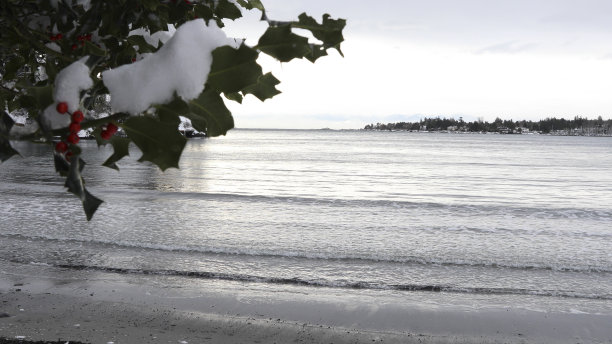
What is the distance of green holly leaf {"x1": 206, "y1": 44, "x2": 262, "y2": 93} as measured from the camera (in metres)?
1.21

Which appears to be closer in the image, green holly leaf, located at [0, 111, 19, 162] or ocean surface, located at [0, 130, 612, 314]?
green holly leaf, located at [0, 111, 19, 162]

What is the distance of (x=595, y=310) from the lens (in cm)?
877

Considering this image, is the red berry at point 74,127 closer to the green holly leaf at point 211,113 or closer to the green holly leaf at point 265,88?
the green holly leaf at point 211,113

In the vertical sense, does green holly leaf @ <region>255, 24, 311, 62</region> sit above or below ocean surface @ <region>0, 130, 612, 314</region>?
above

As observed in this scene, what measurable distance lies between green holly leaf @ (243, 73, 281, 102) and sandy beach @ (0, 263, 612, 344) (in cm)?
566

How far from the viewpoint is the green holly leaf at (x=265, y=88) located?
5.33 feet

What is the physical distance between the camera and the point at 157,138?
4.35 feet

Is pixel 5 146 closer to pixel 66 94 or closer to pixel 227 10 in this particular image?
pixel 66 94

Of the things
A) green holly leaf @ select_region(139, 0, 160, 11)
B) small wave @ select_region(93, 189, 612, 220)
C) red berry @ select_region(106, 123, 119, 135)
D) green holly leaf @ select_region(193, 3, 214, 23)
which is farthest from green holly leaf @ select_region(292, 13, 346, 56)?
small wave @ select_region(93, 189, 612, 220)

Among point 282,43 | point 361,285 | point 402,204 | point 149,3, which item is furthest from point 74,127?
point 402,204

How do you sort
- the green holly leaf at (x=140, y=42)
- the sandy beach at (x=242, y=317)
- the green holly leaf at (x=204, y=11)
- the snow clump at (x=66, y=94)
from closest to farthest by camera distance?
the snow clump at (x=66, y=94)
the green holly leaf at (x=140, y=42)
the green holly leaf at (x=204, y=11)
the sandy beach at (x=242, y=317)

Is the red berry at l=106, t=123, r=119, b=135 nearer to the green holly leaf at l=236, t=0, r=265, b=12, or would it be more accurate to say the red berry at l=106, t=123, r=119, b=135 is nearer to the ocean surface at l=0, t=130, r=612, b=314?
the green holly leaf at l=236, t=0, r=265, b=12

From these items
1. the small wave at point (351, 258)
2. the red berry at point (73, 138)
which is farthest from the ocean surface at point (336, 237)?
the red berry at point (73, 138)

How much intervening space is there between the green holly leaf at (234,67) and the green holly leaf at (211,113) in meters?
0.03
